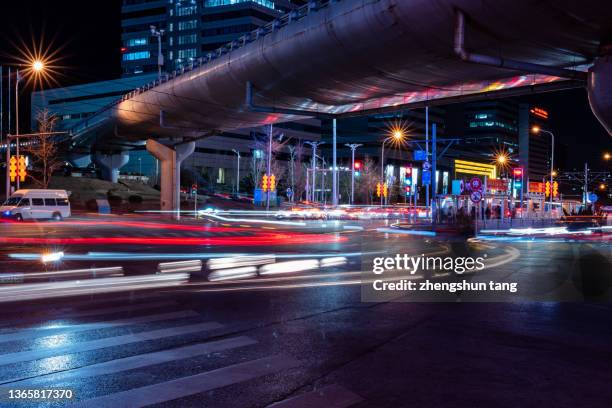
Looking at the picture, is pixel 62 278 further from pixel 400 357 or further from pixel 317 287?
pixel 400 357

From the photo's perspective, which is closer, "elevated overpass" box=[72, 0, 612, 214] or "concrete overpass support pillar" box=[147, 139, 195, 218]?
"elevated overpass" box=[72, 0, 612, 214]

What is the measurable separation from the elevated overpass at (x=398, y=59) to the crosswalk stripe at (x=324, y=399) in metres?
13.7

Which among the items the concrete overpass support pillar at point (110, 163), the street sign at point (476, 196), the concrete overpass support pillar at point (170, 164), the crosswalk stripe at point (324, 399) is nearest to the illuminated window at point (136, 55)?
the concrete overpass support pillar at point (110, 163)

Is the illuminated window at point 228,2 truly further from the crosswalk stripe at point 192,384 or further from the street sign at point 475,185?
the crosswalk stripe at point 192,384

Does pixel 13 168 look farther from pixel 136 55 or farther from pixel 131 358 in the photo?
pixel 136 55

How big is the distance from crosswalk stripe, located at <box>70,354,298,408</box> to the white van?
3661cm

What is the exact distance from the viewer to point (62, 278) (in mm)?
13398

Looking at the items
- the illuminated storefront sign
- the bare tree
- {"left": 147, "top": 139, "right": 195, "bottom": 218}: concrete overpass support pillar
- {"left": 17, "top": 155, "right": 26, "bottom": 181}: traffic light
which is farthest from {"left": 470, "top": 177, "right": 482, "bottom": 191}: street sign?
the illuminated storefront sign

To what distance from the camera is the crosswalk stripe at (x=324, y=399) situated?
17.1 ft

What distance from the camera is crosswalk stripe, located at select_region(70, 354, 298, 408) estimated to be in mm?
5250

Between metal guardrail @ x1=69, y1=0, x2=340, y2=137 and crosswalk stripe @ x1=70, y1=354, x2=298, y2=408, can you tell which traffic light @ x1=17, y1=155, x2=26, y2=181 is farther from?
crosswalk stripe @ x1=70, y1=354, x2=298, y2=408

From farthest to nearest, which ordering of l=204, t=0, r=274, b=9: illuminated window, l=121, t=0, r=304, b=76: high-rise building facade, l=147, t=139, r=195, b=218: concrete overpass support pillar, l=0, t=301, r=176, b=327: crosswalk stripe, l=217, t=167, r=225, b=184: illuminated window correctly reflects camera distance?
1. l=204, t=0, r=274, b=9: illuminated window
2. l=121, t=0, r=304, b=76: high-rise building facade
3. l=217, t=167, r=225, b=184: illuminated window
4. l=147, t=139, r=195, b=218: concrete overpass support pillar
5. l=0, t=301, r=176, b=327: crosswalk stripe

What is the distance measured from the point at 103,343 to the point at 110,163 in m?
74.5

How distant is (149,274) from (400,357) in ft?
29.1
